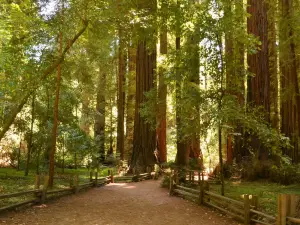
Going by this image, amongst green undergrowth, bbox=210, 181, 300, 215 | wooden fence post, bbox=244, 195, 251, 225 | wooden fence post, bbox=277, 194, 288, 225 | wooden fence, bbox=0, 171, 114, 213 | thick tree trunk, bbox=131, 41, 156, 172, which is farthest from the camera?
thick tree trunk, bbox=131, 41, 156, 172

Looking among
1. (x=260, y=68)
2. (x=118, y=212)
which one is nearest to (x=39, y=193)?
(x=118, y=212)

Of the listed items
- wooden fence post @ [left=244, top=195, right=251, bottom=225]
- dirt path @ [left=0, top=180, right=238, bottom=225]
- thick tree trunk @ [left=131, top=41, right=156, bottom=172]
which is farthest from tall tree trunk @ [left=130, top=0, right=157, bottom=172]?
wooden fence post @ [left=244, top=195, right=251, bottom=225]

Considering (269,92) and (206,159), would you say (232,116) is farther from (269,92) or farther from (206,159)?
(206,159)

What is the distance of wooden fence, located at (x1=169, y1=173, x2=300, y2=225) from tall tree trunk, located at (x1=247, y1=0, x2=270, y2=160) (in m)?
5.13

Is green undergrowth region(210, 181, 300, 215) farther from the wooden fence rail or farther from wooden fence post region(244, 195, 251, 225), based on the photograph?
the wooden fence rail

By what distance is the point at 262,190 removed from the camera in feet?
37.5

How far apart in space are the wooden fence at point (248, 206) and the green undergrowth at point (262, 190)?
0.79 meters

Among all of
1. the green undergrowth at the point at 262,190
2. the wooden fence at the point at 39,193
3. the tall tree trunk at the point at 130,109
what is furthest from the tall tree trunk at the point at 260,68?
the tall tree trunk at the point at 130,109

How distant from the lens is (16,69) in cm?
1160

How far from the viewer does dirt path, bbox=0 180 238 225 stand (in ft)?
26.2

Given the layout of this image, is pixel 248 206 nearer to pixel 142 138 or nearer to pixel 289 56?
pixel 289 56

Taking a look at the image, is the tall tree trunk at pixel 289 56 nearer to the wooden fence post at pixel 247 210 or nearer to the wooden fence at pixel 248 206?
the wooden fence at pixel 248 206

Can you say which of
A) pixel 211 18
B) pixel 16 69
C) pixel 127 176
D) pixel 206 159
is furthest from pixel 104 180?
pixel 206 159

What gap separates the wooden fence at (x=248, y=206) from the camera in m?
6.10
